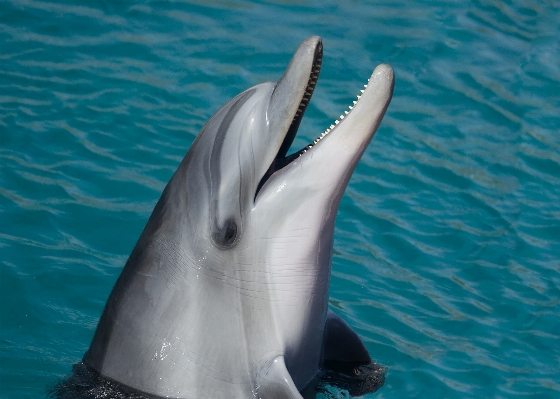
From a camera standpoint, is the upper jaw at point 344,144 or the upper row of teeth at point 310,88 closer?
the upper jaw at point 344,144

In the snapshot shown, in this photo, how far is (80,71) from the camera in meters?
11.0

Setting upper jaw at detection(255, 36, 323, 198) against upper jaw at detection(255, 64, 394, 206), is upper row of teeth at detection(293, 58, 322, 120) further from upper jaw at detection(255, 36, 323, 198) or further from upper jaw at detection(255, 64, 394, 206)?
upper jaw at detection(255, 64, 394, 206)

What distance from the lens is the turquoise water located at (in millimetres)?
7566

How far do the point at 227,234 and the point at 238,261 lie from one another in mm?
159

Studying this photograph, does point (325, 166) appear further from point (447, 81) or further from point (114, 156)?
point (447, 81)

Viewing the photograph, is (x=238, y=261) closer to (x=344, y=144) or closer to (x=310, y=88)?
(x=344, y=144)

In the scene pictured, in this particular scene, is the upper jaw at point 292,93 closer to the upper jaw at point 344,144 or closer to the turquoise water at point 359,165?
the upper jaw at point 344,144

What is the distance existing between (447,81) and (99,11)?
444cm

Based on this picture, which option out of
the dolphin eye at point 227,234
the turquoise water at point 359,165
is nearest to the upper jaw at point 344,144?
the dolphin eye at point 227,234

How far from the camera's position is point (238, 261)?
17.1ft

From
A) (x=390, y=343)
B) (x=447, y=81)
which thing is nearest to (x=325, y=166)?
(x=390, y=343)

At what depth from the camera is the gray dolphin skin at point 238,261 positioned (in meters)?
5.03

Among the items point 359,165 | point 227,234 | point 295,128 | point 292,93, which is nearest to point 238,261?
point 227,234

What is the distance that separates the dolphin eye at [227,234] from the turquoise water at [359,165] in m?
1.86
